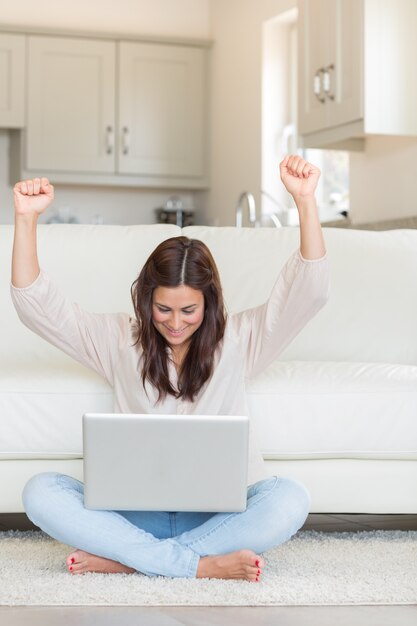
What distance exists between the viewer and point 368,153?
198 inches

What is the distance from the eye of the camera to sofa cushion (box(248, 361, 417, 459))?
95.6 inches

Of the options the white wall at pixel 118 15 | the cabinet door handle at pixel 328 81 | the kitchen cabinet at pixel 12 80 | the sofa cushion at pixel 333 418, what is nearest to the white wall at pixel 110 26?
the white wall at pixel 118 15

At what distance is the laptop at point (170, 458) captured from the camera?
6.39ft

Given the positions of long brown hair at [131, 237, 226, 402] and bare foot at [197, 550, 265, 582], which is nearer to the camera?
bare foot at [197, 550, 265, 582]

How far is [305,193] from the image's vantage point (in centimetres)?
208

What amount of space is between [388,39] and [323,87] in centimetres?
44

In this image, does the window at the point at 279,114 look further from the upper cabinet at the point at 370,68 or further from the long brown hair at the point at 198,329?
the long brown hair at the point at 198,329

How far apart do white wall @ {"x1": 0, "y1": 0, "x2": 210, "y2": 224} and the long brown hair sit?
4.74 m

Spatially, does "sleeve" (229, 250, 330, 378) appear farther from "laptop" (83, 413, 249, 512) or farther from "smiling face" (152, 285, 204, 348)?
"laptop" (83, 413, 249, 512)

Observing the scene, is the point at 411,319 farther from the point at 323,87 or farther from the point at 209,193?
the point at 209,193

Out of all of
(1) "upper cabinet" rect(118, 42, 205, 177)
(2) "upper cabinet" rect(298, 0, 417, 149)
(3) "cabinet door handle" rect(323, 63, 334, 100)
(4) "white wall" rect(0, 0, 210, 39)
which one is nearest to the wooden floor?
(2) "upper cabinet" rect(298, 0, 417, 149)

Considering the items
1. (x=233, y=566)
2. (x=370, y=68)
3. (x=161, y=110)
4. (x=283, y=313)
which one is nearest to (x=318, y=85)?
(x=370, y=68)

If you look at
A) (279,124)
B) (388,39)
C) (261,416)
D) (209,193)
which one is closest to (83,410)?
(261,416)

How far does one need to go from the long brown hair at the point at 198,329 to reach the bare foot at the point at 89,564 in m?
0.35
